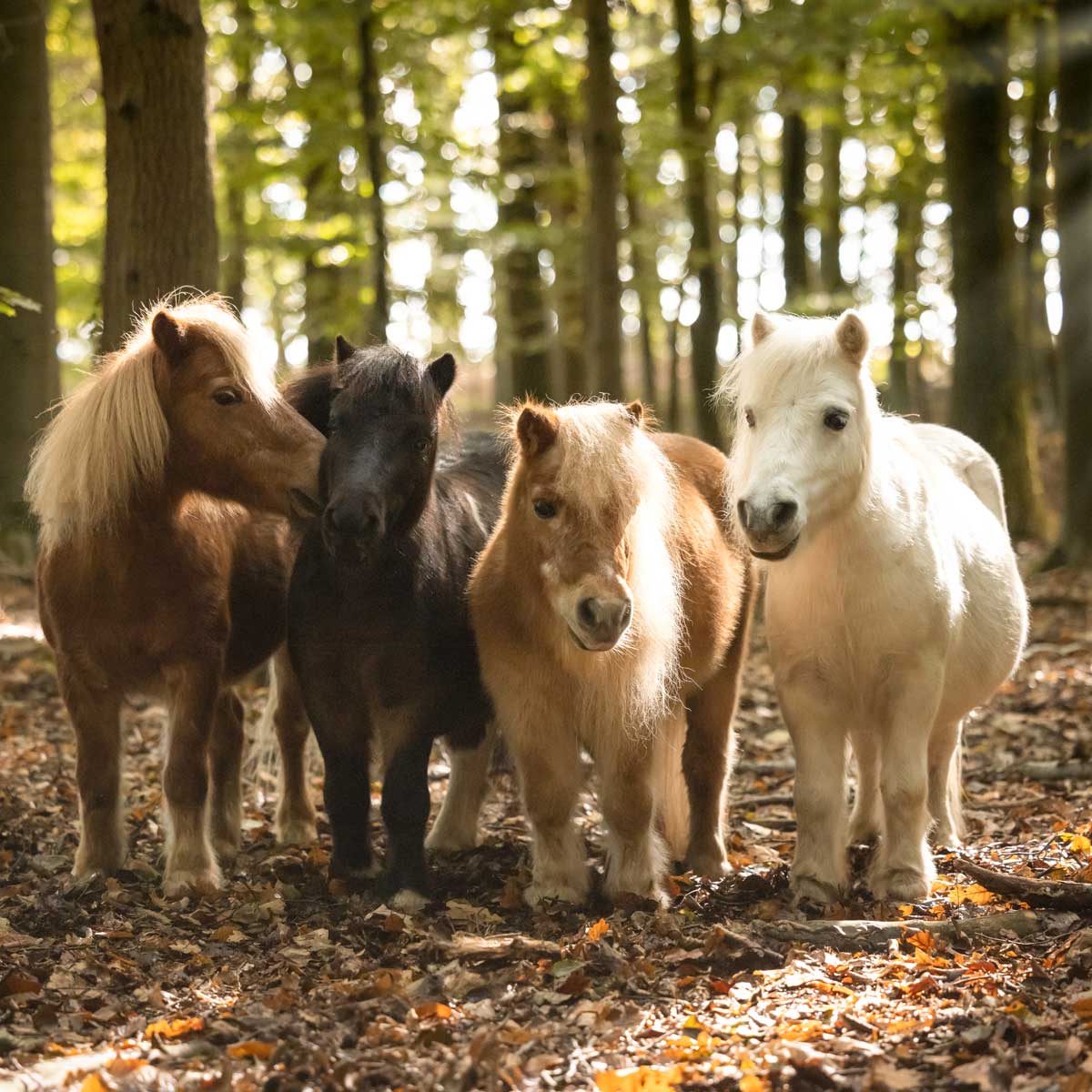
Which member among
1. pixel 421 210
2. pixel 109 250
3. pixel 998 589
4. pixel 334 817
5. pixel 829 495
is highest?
pixel 421 210

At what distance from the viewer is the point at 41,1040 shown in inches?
142

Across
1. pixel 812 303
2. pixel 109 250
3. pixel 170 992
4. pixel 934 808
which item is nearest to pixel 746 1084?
pixel 170 992

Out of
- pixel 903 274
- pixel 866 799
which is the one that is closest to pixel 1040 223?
pixel 903 274

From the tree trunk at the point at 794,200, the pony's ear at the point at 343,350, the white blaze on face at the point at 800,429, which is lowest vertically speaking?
the white blaze on face at the point at 800,429

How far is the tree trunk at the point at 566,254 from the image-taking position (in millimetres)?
15906

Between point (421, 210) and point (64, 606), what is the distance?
38.5 ft

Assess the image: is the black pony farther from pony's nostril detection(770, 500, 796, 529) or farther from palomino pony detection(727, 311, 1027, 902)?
pony's nostril detection(770, 500, 796, 529)

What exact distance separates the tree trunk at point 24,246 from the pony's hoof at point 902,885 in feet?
25.8

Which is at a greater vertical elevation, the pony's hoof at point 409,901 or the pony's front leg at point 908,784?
the pony's front leg at point 908,784

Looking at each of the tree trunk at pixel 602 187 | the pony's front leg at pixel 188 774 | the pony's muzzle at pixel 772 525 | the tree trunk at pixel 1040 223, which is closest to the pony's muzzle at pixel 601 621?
the pony's muzzle at pixel 772 525

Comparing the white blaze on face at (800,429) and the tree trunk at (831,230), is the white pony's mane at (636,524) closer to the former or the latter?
the white blaze on face at (800,429)

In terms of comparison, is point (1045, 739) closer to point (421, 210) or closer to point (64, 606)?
point (64, 606)

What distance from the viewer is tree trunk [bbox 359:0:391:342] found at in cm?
1203

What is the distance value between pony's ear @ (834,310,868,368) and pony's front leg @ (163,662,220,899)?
280 centimetres
